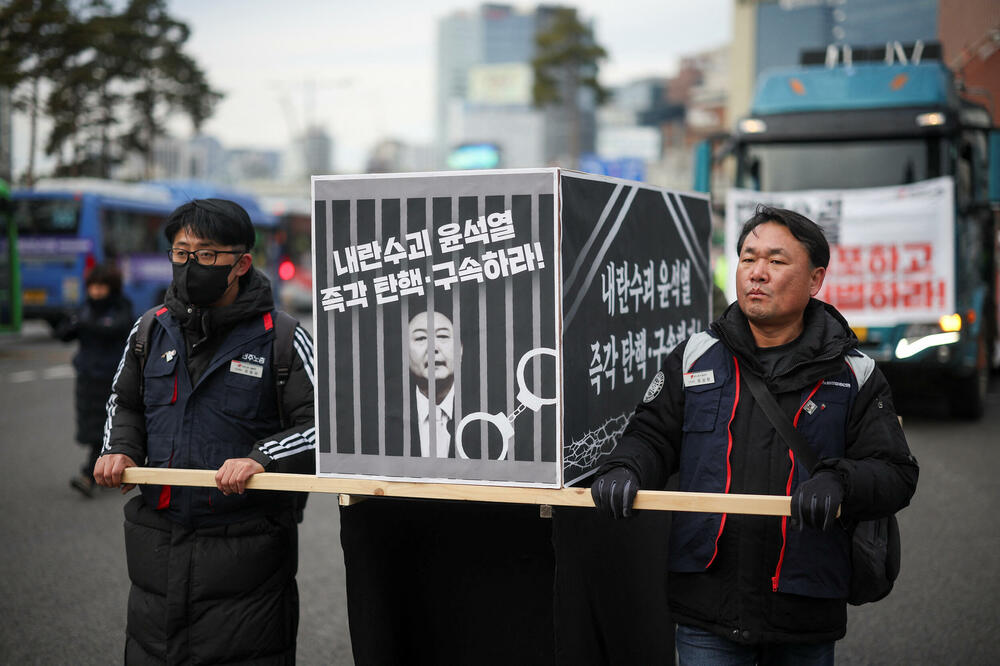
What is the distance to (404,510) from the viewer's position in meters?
3.19

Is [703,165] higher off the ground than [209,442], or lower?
higher

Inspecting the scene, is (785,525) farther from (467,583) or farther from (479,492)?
(467,583)

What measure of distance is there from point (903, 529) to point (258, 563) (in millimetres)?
4717

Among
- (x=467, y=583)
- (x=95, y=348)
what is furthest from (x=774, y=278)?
(x=95, y=348)

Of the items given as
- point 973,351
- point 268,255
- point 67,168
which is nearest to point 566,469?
point 973,351

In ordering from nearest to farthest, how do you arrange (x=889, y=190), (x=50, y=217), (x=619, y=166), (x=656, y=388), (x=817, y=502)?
(x=817, y=502) < (x=656, y=388) < (x=889, y=190) < (x=50, y=217) < (x=619, y=166)

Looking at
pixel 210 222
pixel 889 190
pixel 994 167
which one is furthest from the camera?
pixel 994 167

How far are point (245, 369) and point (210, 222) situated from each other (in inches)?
18.6

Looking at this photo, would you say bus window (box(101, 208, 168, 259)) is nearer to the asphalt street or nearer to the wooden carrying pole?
the asphalt street

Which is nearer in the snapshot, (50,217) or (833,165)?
(833,165)

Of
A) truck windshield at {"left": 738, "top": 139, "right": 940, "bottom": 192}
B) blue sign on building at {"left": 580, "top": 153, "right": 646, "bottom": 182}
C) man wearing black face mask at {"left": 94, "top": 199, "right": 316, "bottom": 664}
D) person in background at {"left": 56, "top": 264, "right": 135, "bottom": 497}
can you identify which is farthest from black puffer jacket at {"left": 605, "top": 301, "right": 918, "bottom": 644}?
blue sign on building at {"left": 580, "top": 153, "right": 646, "bottom": 182}

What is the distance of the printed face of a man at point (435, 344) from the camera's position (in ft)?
9.07

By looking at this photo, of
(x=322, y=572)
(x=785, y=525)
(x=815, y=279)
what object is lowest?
(x=322, y=572)

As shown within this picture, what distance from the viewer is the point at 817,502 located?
2.42 meters
